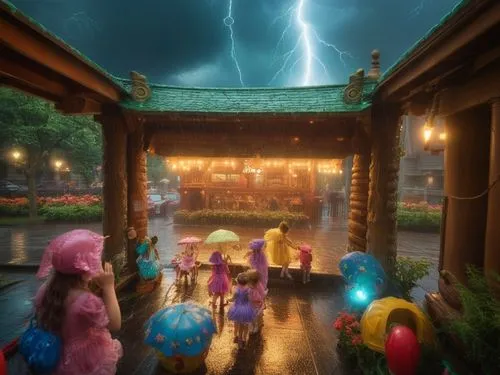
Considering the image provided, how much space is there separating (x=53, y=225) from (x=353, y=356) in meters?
19.9

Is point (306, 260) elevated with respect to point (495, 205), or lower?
lower

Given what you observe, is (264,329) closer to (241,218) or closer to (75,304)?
(75,304)

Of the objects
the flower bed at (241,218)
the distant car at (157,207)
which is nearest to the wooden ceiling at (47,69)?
the flower bed at (241,218)

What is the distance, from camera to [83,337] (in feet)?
9.40

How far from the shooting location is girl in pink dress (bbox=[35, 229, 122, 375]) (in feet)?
8.95

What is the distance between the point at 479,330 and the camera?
324 centimetres

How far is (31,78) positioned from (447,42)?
22.5 ft

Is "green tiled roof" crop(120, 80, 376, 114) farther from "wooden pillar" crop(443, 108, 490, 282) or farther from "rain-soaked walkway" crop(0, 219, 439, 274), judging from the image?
"rain-soaked walkway" crop(0, 219, 439, 274)

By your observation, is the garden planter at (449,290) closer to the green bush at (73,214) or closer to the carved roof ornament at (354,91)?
the carved roof ornament at (354,91)

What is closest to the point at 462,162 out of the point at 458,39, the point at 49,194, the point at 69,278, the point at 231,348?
the point at 458,39

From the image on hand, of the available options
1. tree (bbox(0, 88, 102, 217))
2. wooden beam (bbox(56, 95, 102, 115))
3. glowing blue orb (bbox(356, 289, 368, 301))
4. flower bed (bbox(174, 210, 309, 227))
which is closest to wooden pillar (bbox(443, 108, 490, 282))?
glowing blue orb (bbox(356, 289, 368, 301))

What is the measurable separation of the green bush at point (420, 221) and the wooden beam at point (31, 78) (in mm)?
19613

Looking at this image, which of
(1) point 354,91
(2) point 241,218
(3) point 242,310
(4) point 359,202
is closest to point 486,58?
(1) point 354,91

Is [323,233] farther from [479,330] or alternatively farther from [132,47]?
[132,47]
